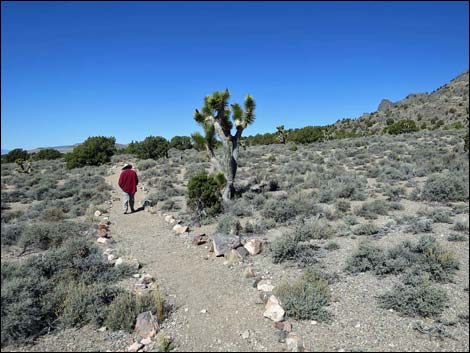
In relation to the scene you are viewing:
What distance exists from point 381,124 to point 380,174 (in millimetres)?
51188

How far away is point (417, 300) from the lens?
16.8 ft

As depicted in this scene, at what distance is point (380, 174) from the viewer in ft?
53.4

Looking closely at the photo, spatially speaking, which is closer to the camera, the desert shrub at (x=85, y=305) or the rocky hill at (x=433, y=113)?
the desert shrub at (x=85, y=305)

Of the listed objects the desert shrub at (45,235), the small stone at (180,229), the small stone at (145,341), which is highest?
the desert shrub at (45,235)

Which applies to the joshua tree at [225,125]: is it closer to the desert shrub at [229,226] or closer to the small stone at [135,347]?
the desert shrub at [229,226]

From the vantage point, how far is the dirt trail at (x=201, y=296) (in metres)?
4.70

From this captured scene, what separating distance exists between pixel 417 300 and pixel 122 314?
16.3ft

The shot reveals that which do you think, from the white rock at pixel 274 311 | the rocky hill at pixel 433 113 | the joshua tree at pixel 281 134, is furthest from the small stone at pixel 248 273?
the joshua tree at pixel 281 134

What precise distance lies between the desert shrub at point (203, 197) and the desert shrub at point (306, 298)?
6185 millimetres

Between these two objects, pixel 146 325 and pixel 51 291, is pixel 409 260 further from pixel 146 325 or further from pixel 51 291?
pixel 51 291

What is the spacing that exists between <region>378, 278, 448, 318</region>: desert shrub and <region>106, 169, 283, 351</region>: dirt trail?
223 centimetres

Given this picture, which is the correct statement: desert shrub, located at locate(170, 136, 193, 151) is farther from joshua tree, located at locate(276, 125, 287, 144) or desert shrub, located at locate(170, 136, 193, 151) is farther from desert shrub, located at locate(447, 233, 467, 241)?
desert shrub, located at locate(447, 233, 467, 241)

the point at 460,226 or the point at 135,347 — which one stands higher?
the point at 460,226

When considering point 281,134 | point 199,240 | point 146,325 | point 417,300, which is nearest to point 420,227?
point 417,300
